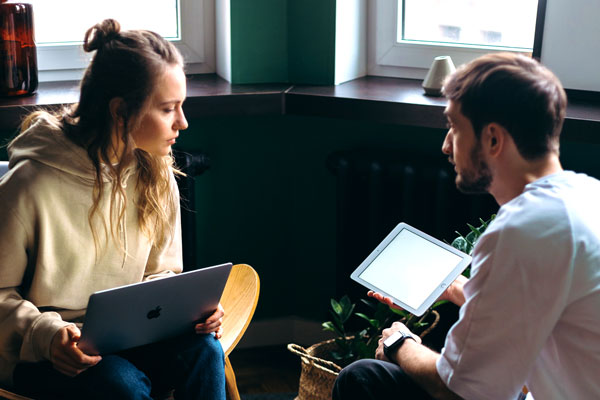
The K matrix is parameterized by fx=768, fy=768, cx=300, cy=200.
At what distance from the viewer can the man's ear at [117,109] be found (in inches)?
61.1

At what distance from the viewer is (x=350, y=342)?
82.3 inches

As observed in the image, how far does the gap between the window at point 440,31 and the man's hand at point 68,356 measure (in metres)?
1.42

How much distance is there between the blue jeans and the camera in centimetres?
145

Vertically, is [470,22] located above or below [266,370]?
above

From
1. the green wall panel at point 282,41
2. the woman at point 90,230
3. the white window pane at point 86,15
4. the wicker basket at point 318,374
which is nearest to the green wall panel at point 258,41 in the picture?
the green wall panel at point 282,41

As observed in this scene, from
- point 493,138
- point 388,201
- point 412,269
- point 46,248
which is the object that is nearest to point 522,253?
point 493,138

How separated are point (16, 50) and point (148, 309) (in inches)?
38.8

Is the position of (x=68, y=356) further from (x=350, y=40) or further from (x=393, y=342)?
(x=350, y=40)

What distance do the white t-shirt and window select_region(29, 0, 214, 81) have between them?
150 centimetres

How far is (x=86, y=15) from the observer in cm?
235

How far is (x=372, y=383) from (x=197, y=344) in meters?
0.39

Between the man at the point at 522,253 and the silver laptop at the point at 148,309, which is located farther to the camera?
the silver laptop at the point at 148,309

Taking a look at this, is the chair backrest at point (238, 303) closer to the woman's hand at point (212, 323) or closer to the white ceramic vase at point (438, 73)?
the woman's hand at point (212, 323)

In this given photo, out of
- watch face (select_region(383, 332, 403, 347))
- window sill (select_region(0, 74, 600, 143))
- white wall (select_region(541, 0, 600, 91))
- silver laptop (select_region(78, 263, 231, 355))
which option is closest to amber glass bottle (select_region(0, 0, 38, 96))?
window sill (select_region(0, 74, 600, 143))
